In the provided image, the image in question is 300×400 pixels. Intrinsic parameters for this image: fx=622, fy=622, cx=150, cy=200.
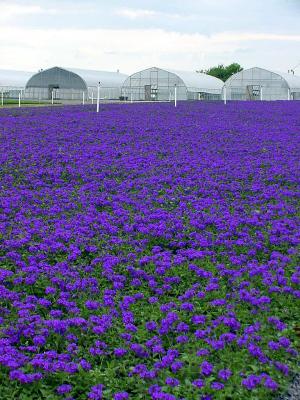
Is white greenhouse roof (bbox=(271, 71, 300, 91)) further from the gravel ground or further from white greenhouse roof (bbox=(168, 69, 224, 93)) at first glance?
the gravel ground

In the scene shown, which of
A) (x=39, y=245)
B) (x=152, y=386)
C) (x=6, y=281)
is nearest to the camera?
(x=152, y=386)

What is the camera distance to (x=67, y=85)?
7356cm

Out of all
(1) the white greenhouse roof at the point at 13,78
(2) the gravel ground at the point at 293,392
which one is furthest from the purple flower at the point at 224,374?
(1) the white greenhouse roof at the point at 13,78

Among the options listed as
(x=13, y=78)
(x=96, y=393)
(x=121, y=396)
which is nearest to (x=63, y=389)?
(x=96, y=393)

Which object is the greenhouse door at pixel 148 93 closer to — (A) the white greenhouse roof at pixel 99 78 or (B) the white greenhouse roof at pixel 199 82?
(B) the white greenhouse roof at pixel 199 82

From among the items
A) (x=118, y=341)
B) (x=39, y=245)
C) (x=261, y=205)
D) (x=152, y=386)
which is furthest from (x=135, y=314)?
(x=261, y=205)

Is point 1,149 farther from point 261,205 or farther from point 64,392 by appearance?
point 64,392

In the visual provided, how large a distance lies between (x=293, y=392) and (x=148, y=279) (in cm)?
289

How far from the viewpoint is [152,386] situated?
5.20m

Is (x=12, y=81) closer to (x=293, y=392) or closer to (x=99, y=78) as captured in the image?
(x=99, y=78)

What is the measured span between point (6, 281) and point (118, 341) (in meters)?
2.11

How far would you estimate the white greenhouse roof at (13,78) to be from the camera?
77500mm

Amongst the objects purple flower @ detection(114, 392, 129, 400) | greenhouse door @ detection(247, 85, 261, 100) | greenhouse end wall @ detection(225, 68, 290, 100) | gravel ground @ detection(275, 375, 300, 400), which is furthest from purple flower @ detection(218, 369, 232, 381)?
greenhouse end wall @ detection(225, 68, 290, 100)

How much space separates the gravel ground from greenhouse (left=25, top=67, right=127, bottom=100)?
6647 centimetres
